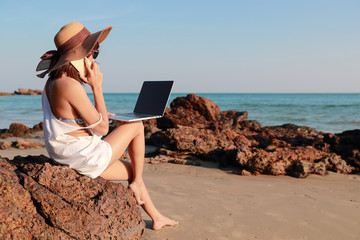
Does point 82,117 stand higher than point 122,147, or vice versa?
point 82,117

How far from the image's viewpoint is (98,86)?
293cm

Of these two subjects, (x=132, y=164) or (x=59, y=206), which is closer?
(x=59, y=206)

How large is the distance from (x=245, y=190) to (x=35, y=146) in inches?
233

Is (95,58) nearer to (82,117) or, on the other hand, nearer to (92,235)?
(82,117)

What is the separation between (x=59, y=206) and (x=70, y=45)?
139 cm

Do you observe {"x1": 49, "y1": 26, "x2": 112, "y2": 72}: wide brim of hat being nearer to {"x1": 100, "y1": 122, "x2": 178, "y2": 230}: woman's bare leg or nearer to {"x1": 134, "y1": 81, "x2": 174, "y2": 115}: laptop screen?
{"x1": 100, "y1": 122, "x2": 178, "y2": 230}: woman's bare leg

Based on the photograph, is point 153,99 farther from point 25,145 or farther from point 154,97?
point 25,145

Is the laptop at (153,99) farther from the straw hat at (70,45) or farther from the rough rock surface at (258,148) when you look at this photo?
the rough rock surface at (258,148)

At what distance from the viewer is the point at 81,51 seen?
2.83m

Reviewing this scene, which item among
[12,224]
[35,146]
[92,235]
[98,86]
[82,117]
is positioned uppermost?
[98,86]

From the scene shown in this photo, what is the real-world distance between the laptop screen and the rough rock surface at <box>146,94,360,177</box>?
2.94 m

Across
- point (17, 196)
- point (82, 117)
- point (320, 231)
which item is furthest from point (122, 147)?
point (320, 231)

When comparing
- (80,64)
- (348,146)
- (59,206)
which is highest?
(80,64)

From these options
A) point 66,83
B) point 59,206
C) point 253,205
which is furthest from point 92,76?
point 253,205
